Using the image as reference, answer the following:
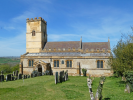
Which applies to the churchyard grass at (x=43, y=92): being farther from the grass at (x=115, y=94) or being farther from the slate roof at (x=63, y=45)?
the slate roof at (x=63, y=45)

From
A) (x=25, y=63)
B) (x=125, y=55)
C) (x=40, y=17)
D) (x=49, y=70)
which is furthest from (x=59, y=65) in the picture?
(x=125, y=55)

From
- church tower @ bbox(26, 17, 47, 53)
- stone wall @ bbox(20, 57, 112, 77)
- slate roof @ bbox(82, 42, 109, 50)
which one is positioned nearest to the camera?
stone wall @ bbox(20, 57, 112, 77)

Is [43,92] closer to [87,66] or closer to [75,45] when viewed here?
[87,66]

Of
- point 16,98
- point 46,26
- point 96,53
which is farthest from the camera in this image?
point 46,26

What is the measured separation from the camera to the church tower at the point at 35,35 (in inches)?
1420

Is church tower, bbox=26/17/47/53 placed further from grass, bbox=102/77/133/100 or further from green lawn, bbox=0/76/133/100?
grass, bbox=102/77/133/100

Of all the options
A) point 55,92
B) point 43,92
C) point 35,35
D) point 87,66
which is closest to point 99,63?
point 87,66

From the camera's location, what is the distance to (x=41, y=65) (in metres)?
30.5

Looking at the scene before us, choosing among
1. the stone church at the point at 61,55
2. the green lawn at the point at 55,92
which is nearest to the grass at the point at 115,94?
the green lawn at the point at 55,92

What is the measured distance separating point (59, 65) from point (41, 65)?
13.9ft

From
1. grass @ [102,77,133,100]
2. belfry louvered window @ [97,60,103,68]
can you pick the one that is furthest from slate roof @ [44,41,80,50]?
grass @ [102,77,133,100]

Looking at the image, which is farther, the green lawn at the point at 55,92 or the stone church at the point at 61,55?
the stone church at the point at 61,55

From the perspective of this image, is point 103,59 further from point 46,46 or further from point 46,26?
point 46,26

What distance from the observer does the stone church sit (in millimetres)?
29969
